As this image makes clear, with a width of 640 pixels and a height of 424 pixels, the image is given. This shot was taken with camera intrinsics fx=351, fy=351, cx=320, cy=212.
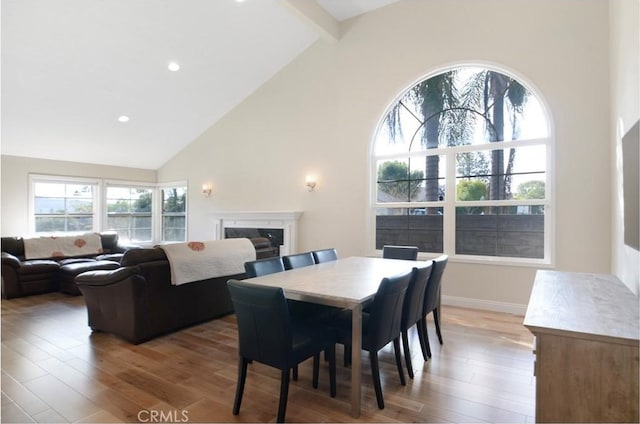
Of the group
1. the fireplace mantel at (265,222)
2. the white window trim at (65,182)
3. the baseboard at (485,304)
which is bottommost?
the baseboard at (485,304)

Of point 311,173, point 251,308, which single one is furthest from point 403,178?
point 251,308

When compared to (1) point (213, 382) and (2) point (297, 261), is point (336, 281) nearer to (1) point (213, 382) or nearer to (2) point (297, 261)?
(2) point (297, 261)

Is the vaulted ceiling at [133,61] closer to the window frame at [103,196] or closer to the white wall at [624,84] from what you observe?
the window frame at [103,196]

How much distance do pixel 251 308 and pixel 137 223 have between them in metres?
7.97

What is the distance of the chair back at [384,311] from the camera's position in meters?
2.22

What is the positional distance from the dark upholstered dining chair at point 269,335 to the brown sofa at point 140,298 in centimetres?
166

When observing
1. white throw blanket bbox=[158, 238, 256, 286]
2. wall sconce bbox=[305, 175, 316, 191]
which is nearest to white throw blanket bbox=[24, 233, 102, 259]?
white throw blanket bbox=[158, 238, 256, 286]

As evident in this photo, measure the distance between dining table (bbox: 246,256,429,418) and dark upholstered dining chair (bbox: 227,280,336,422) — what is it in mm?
247

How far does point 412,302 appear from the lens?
106 inches

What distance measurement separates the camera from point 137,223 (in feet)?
29.0

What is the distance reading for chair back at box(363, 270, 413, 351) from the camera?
2225mm

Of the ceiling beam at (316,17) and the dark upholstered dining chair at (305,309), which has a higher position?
the ceiling beam at (316,17)

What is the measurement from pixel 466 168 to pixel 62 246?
6.98 m

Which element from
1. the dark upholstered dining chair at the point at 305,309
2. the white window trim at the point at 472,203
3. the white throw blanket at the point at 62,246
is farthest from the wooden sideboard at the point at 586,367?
the white throw blanket at the point at 62,246
